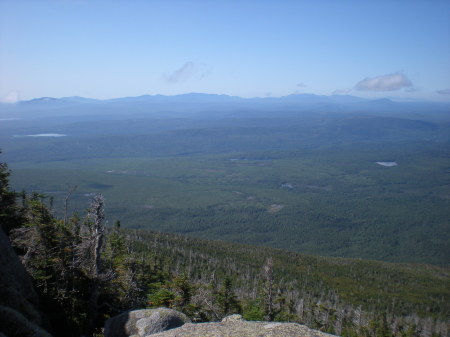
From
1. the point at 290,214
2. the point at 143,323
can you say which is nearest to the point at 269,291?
the point at 143,323

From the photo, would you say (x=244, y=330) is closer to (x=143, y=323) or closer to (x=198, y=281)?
(x=143, y=323)

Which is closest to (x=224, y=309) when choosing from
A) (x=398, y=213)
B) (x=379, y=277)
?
(x=379, y=277)

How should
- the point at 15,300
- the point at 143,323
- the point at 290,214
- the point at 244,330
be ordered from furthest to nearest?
the point at 290,214 < the point at 143,323 < the point at 15,300 < the point at 244,330

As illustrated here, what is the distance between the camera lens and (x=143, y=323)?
1527 centimetres

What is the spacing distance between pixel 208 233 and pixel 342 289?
221ft

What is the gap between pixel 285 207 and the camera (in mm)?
162875

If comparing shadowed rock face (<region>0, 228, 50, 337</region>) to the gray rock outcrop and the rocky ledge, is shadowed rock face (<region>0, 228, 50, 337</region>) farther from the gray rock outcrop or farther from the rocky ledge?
the rocky ledge

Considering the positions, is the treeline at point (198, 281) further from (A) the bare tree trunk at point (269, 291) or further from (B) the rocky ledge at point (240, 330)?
(B) the rocky ledge at point (240, 330)

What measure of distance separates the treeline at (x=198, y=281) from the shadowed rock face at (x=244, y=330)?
694 cm

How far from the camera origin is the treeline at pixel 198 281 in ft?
63.5

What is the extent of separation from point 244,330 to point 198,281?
3891 cm

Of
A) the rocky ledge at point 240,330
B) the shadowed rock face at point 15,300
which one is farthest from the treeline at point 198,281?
the rocky ledge at point 240,330

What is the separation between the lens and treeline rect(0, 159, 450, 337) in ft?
63.5

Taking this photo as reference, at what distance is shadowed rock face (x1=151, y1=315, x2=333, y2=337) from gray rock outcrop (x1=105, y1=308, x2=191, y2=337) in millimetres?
2755
